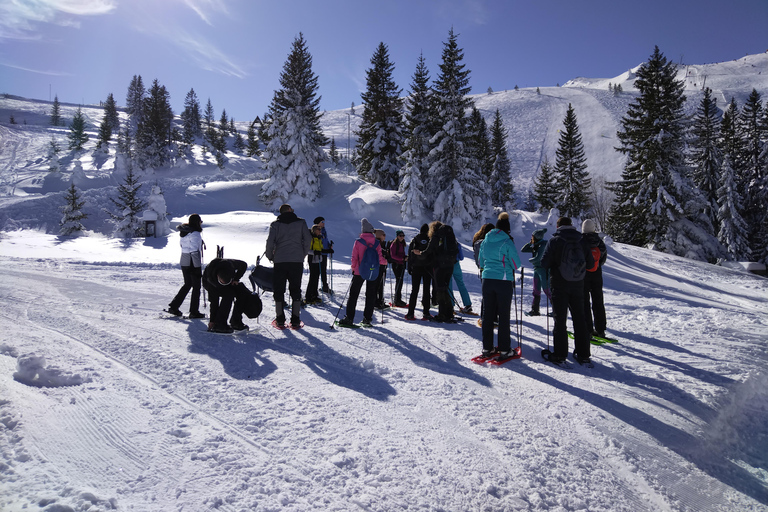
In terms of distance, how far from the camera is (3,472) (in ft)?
9.44

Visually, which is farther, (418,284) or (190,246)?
(418,284)

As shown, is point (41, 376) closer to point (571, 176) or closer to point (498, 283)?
point (498, 283)

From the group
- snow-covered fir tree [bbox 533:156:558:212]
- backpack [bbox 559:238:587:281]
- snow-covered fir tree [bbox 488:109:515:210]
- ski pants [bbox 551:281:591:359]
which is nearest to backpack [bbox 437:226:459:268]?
ski pants [bbox 551:281:591:359]

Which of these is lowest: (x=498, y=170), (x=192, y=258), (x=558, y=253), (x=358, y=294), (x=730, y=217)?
(x=358, y=294)

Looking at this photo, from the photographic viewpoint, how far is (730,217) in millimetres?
28641

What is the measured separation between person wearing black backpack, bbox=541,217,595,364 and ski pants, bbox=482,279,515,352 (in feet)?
2.04

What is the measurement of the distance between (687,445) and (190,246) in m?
7.60

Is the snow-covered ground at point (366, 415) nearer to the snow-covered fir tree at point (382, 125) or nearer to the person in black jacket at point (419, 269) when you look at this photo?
the person in black jacket at point (419, 269)

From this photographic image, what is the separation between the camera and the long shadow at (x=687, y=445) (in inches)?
128

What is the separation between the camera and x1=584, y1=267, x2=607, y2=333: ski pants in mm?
6786

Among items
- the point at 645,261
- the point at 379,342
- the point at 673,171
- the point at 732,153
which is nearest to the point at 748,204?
the point at 732,153

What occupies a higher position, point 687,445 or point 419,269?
point 419,269

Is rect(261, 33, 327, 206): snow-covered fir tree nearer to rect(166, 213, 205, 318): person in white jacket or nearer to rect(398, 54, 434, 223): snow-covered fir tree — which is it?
rect(398, 54, 434, 223): snow-covered fir tree

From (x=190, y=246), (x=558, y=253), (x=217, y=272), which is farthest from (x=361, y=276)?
(x=558, y=253)
